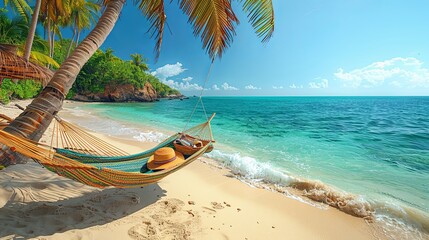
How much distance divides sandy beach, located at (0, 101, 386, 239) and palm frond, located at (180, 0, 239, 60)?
213 centimetres

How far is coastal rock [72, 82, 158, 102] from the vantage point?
2842 centimetres

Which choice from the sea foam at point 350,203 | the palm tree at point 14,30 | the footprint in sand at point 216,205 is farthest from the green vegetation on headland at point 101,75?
the footprint in sand at point 216,205

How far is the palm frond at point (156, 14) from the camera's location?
3438mm

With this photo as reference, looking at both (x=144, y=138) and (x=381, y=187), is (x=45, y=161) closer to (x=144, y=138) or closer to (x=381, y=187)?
(x=381, y=187)

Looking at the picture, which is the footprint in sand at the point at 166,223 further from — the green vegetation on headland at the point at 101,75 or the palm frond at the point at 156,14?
the green vegetation on headland at the point at 101,75

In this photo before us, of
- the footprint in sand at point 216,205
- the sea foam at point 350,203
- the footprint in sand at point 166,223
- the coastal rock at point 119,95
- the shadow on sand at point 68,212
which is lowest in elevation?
the sea foam at point 350,203

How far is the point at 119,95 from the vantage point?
30.5 metres

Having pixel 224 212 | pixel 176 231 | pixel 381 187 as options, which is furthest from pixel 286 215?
pixel 381 187

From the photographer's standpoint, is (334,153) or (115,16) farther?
(334,153)

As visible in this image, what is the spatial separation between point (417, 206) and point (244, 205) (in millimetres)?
2771

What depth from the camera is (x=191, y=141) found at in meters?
3.56

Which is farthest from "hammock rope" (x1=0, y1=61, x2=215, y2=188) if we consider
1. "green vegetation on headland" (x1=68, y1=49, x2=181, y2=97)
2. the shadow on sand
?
"green vegetation on headland" (x1=68, y1=49, x2=181, y2=97)

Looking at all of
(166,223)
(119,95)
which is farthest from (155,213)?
(119,95)

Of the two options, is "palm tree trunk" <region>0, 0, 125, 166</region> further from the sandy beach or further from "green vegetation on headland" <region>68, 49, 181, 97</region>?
"green vegetation on headland" <region>68, 49, 181, 97</region>
